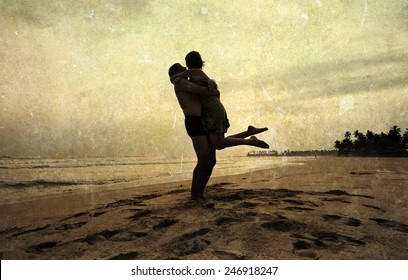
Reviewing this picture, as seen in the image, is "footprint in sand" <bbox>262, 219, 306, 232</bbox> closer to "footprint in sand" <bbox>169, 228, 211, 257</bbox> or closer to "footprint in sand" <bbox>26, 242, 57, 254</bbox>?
"footprint in sand" <bbox>169, 228, 211, 257</bbox>

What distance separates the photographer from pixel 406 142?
11586 mm

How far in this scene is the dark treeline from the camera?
11349 mm

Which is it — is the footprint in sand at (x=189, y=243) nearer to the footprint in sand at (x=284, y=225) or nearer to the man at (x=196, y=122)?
the footprint in sand at (x=284, y=225)

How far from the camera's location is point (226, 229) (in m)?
2.87

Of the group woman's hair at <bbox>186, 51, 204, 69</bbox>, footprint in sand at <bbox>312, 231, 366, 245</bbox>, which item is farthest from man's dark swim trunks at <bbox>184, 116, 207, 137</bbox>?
footprint in sand at <bbox>312, 231, 366, 245</bbox>

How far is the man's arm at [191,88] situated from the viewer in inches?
142

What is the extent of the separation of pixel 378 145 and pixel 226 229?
12.9 metres

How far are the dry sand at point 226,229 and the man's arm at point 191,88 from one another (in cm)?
122

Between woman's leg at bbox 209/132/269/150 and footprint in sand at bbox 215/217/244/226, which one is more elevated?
woman's leg at bbox 209/132/269/150

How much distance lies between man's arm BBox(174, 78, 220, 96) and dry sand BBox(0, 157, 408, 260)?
1.22 metres
